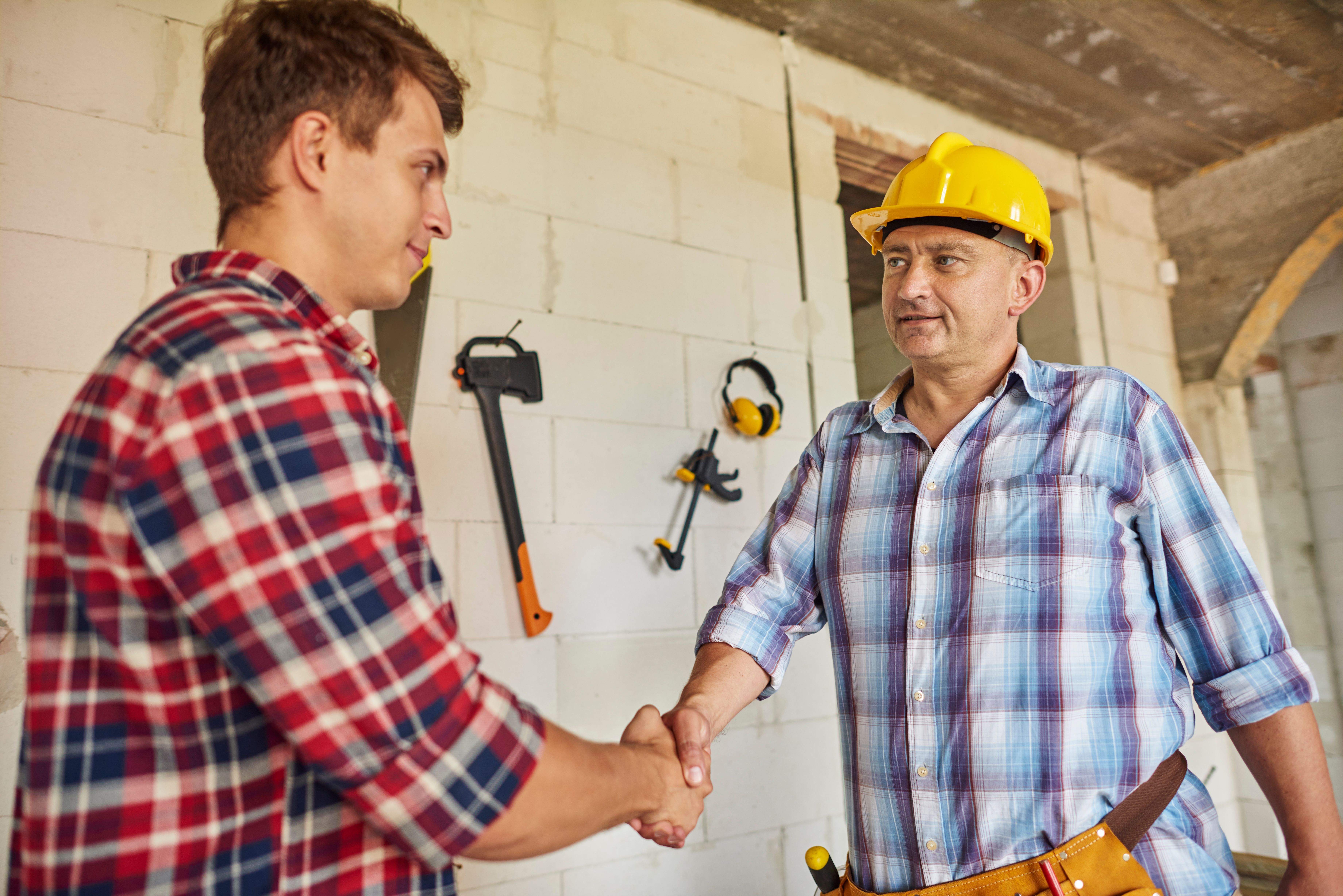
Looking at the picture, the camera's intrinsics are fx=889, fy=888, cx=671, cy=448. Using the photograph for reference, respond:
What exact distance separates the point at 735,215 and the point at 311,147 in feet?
6.49

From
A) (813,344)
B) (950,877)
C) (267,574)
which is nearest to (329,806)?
(267,574)

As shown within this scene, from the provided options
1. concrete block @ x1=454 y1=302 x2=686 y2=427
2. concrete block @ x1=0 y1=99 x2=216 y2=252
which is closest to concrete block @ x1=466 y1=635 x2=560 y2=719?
concrete block @ x1=454 y1=302 x2=686 y2=427

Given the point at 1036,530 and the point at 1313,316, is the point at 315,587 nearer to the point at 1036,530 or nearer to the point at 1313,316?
the point at 1036,530

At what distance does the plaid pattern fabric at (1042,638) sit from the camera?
45.8 inches

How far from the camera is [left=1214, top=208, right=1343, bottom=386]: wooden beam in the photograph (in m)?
3.76

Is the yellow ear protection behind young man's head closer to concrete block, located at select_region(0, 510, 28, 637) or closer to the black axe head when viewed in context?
the black axe head

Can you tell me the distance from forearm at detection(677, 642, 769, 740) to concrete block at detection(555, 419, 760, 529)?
878mm

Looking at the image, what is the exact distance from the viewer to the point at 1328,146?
3760 mm

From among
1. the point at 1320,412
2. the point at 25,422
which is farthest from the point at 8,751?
the point at 1320,412

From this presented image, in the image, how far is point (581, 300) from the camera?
92.7 inches

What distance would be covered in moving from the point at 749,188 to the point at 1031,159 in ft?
5.35

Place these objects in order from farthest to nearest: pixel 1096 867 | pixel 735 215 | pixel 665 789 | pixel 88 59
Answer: pixel 735 215, pixel 88 59, pixel 1096 867, pixel 665 789

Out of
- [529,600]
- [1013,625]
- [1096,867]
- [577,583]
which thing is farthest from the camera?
[577,583]

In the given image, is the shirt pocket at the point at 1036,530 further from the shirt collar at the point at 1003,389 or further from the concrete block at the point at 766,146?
the concrete block at the point at 766,146
